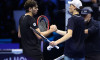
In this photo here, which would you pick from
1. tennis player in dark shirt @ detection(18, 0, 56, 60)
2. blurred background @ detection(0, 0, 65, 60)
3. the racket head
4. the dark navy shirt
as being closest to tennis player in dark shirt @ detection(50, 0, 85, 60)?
the dark navy shirt

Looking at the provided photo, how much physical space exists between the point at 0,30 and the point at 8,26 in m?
0.30

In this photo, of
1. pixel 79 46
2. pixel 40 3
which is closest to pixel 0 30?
pixel 40 3

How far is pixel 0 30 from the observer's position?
7488mm

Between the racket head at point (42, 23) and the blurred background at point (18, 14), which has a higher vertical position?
the racket head at point (42, 23)

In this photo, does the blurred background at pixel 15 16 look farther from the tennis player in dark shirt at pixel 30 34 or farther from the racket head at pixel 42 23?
the tennis player in dark shirt at pixel 30 34

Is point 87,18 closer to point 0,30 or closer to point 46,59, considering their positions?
point 46,59

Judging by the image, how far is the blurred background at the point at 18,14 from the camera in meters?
6.65

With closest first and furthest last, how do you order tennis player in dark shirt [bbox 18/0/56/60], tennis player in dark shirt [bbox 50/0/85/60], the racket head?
tennis player in dark shirt [bbox 50/0/85/60]
tennis player in dark shirt [bbox 18/0/56/60]
the racket head

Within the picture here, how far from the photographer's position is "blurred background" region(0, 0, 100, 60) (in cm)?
665

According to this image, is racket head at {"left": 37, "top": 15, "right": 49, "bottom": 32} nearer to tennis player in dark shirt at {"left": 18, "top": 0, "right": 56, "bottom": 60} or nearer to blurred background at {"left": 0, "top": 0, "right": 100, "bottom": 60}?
tennis player in dark shirt at {"left": 18, "top": 0, "right": 56, "bottom": 60}

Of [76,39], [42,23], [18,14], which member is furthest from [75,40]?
[18,14]

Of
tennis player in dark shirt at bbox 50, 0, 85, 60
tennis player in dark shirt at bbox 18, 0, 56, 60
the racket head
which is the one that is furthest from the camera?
the racket head

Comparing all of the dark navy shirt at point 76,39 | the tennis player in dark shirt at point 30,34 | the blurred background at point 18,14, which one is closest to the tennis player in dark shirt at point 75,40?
the dark navy shirt at point 76,39

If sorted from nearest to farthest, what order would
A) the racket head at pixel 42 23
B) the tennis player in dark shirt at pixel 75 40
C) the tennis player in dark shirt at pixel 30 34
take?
1. the tennis player in dark shirt at pixel 75 40
2. the tennis player in dark shirt at pixel 30 34
3. the racket head at pixel 42 23
